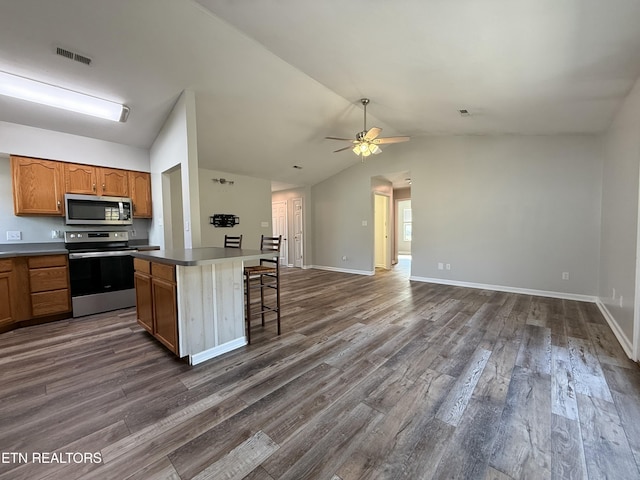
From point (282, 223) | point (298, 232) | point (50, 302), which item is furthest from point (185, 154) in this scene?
point (282, 223)

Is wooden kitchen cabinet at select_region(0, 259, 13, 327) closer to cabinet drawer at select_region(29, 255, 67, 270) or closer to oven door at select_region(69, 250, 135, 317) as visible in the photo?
cabinet drawer at select_region(29, 255, 67, 270)

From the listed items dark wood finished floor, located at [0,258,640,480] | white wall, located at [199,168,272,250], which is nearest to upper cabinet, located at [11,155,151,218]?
white wall, located at [199,168,272,250]

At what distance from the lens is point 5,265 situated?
3047mm

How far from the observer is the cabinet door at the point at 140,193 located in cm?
425

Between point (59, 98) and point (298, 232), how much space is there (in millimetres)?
5500

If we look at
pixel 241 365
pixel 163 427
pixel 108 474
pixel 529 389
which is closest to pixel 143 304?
pixel 241 365

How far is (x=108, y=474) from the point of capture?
1.32 meters

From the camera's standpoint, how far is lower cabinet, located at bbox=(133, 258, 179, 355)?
2.36m

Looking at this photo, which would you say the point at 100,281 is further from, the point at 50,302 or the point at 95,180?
the point at 95,180

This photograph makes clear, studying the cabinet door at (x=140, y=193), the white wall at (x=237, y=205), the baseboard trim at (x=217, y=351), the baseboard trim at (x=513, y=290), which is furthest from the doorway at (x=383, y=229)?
the baseboard trim at (x=217, y=351)

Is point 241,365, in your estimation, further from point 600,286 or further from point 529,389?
point 600,286

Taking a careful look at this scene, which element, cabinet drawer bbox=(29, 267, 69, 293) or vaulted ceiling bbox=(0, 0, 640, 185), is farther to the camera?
cabinet drawer bbox=(29, 267, 69, 293)

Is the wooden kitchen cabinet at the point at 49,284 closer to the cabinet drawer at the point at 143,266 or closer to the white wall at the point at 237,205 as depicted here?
the cabinet drawer at the point at 143,266

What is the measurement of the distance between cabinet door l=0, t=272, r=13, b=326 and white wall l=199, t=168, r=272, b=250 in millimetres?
2849
